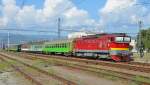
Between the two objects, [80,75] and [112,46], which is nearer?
[80,75]

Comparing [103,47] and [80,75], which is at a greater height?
[103,47]

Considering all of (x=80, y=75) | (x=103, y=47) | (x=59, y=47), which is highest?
(x=59, y=47)

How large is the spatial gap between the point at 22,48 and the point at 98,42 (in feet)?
237

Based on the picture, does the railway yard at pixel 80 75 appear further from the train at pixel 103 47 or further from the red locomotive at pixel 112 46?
the train at pixel 103 47

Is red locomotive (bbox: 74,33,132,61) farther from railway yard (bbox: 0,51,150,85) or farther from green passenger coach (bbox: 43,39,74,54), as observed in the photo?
green passenger coach (bbox: 43,39,74,54)

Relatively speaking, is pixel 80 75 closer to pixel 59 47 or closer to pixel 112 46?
pixel 112 46

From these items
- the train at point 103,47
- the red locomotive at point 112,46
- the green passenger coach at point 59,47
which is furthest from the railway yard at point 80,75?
the green passenger coach at point 59,47

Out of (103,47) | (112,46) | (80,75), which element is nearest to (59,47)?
(103,47)

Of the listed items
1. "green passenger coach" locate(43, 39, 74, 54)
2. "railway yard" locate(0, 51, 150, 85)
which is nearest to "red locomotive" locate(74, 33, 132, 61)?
"railway yard" locate(0, 51, 150, 85)

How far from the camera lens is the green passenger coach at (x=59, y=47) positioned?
180 ft

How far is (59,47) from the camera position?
6191cm

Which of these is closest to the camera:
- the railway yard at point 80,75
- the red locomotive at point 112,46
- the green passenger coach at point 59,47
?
the railway yard at point 80,75

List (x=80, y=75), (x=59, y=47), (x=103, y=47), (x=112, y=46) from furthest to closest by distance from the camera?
(x=59, y=47)
(x=103, y=47)
(x=112, y=46)
(x=80, y=75)

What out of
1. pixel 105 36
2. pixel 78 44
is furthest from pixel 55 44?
pixel 105 36
